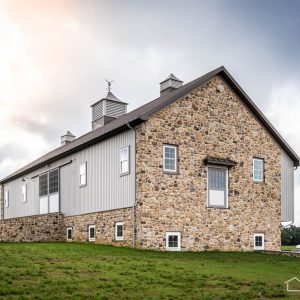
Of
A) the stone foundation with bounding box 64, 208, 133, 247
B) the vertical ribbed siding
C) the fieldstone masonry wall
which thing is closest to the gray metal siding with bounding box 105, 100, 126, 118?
the vertical ribbed siding

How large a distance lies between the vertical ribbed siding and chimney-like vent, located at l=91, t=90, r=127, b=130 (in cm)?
592

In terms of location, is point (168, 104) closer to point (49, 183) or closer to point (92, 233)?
point (92, 233)

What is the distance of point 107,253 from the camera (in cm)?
1905

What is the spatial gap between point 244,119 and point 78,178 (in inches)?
379

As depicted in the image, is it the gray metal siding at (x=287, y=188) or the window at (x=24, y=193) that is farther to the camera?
the window at (x=24, y=193)

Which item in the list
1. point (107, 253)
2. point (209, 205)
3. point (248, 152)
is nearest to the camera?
point (107, 253)

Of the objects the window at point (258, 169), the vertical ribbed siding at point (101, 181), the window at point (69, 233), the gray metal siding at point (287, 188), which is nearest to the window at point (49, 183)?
the vertical ribbed siding at point (101, 181)

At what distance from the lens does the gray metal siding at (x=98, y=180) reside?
23.2m

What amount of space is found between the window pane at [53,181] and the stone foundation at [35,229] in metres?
2.52

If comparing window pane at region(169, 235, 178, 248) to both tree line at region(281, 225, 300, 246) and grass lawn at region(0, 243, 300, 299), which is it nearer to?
grass lawn at region(0, 243, 300, 299)

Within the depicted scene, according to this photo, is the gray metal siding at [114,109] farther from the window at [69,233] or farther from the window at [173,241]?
the window at [173,241]

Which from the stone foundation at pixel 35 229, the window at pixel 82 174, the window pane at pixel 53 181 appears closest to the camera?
the window at pixel 82 174

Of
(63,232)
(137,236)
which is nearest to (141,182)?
(137,236)

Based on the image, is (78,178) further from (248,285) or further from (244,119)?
(248,285)
